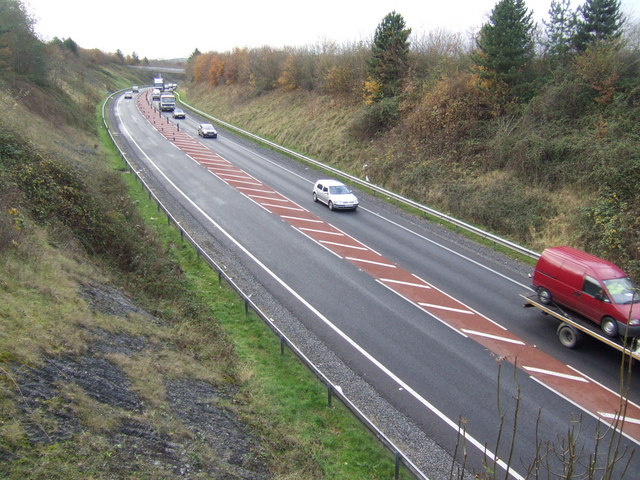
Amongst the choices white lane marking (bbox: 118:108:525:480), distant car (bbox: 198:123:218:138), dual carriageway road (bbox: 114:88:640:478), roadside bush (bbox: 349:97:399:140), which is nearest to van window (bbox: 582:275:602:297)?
dual carriageway road (bbox: 114:88:640:478)

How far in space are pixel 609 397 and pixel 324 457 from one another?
A: 7.30 meters

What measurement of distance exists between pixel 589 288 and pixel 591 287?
0.23ft

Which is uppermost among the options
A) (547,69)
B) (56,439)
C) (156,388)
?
(547,69)

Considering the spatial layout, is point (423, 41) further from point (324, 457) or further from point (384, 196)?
point (324, 457)

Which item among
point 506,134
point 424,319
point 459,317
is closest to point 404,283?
point 424,319

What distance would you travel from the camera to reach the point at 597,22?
26672mm

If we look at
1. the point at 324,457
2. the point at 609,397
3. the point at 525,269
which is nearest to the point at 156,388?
the point at 324,457

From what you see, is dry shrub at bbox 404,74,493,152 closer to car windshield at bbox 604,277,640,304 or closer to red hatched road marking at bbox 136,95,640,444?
red hatched road marking at bbox 136,95,640,444

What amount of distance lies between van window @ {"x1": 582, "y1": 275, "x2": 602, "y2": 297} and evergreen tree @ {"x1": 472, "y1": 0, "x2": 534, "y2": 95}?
1885 centimetres

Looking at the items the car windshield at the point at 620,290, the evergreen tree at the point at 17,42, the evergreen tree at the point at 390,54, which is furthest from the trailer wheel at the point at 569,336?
the evergreen tree at the point at 17,42

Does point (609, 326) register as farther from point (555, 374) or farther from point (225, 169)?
point (225, 169)

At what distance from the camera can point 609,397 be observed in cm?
1109

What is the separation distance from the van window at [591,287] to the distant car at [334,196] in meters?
13.8

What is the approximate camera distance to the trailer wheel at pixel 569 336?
1286 cm
